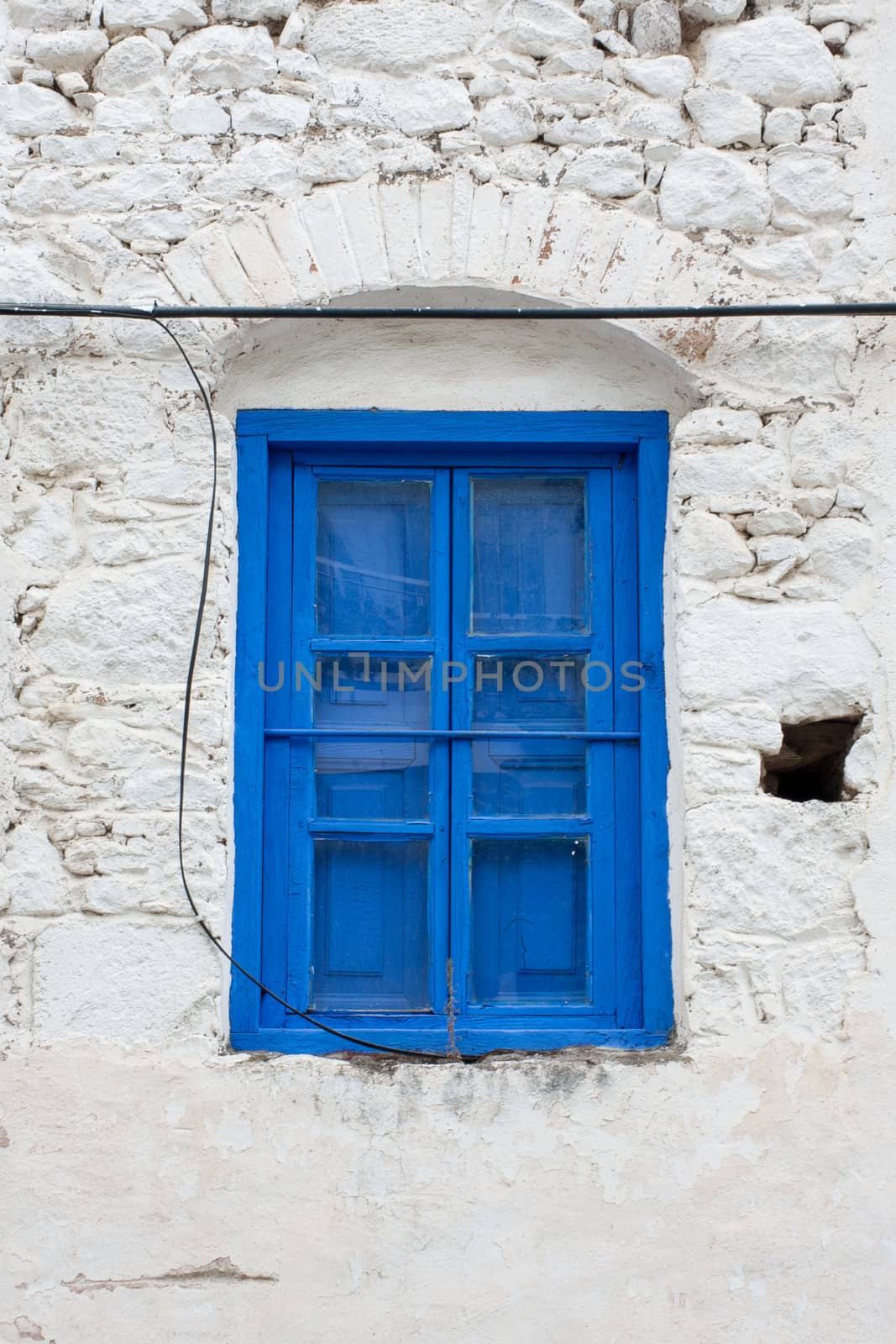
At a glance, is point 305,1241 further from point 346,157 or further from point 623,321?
point 346,157

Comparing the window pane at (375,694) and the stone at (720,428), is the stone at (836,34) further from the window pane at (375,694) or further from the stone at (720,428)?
the window pane at (375,694)

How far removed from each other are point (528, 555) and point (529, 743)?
1.49 feet

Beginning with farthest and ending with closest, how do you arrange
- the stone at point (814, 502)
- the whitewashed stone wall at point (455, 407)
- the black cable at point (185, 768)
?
the stone at point (814, 502)
the black cable at point (185, 768)
the whitewashed stone wall at point (455, 407)

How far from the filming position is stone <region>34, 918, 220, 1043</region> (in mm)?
2617

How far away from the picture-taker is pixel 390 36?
283 centimetres

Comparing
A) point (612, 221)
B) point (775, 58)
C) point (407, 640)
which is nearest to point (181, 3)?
point (612, 221)

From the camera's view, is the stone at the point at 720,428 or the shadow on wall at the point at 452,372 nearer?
the stone at the point at 720,428

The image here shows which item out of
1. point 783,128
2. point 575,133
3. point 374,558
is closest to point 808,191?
point 783,128

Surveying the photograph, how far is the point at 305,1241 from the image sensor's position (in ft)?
8.35

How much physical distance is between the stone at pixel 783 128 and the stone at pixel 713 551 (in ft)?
2.98

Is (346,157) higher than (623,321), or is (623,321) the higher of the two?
(346,157)

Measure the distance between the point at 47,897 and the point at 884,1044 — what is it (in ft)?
6.06

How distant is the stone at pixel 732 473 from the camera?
2.77m

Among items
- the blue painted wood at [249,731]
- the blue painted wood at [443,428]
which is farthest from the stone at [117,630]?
the blue painted wood at [443,428]
